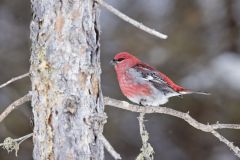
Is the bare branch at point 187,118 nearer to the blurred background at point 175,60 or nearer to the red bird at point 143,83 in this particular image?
the red bird at point 143,83

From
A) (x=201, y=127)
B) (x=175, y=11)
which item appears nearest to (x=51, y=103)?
(x=201, y=127)

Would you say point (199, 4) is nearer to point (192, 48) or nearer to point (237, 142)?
point (192, 48)

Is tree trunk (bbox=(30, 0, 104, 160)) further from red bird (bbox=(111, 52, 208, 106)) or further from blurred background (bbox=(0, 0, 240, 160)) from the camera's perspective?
blurred background (bbox=(0, 0, 240, 160))

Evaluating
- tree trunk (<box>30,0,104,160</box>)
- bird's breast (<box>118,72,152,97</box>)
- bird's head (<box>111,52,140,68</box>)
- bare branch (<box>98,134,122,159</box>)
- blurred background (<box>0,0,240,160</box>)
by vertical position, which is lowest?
bare branch (<box>98,134,122,159</box>)

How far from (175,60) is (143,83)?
2649 millimetres

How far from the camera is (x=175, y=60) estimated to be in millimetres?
7402

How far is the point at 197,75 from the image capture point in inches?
293

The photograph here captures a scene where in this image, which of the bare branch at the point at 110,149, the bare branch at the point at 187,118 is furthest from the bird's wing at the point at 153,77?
the bare branch at the point at 110,149

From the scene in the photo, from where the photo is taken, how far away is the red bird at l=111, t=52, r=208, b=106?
4.72 meters

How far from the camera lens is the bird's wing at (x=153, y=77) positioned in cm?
475

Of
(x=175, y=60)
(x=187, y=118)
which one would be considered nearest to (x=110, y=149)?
(x=187, y=118)

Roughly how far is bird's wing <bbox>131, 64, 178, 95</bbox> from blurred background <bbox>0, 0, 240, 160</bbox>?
2105 mm

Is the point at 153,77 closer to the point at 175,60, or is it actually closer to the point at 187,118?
the point at 187,118

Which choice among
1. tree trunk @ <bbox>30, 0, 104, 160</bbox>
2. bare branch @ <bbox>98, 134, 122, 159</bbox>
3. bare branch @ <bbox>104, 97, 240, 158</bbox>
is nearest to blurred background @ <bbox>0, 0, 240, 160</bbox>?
bare branch @ <bbox>104, 97, 240, 158</bbox>
